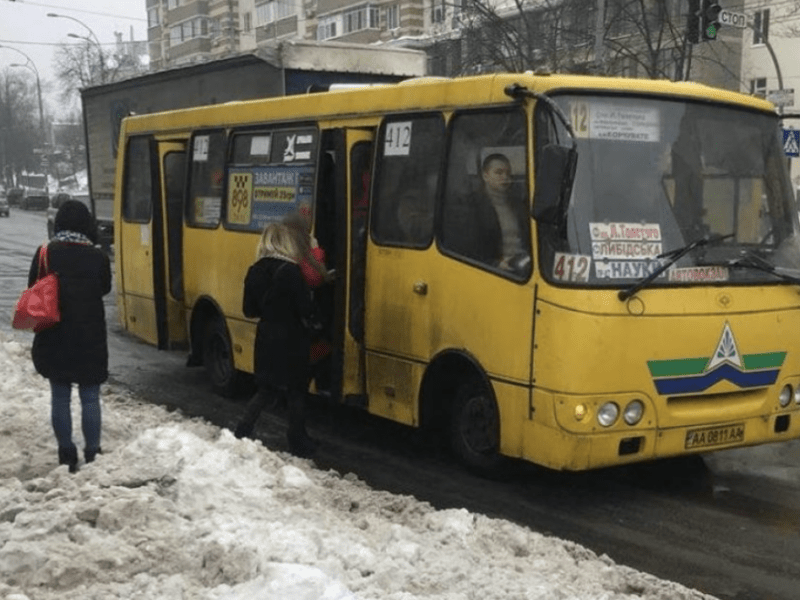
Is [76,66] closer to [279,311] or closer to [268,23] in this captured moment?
[268,23]

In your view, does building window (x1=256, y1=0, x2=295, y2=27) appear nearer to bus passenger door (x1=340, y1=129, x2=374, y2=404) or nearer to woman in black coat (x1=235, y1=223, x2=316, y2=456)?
bus passenger door (x1=340, y1=129, x2=374, y2=404)

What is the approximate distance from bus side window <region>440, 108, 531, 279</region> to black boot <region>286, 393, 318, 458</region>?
1.65 metres

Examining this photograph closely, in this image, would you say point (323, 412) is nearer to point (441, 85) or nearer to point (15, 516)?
point (441, 85)

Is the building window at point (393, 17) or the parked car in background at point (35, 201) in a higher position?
the building window at point (393, 17)

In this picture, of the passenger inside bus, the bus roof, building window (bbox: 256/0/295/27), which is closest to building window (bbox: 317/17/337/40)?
building window (bbox: 256/0/295/27)

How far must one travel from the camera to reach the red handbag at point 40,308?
6.94 meters

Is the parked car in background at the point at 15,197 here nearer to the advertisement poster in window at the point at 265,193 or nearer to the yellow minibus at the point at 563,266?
the advertisement poster in window at the point at 265,193

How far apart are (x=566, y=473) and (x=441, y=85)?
287 centimetres

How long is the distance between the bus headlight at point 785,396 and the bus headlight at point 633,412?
1172 millimetres

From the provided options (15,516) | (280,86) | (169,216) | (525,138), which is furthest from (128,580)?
(280,86)

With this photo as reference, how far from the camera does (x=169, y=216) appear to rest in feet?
37.5

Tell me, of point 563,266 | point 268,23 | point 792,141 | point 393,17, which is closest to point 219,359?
point 563,266

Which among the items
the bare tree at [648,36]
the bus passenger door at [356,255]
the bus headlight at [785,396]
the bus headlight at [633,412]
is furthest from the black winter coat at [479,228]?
the bare tree at [648,36]

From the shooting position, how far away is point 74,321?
7.07 m
